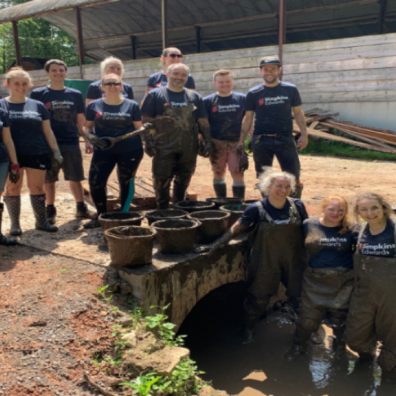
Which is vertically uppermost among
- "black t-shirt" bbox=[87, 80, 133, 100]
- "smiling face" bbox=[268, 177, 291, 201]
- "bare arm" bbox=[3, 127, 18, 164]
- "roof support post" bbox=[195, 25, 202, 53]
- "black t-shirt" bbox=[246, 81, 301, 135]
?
"roof support post" bbox=[195, 25, 202, 53]

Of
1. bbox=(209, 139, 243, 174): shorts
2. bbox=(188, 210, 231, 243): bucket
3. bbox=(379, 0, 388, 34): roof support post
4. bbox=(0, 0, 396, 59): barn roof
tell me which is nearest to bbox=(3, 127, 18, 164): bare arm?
bbox=(188, 210, 231, 243): bucket

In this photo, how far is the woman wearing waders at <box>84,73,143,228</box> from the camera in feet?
16.6

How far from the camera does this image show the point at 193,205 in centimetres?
576

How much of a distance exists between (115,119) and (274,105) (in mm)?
1796

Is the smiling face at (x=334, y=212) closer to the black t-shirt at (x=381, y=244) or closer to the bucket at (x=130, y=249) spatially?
the black t-shirt at (x=381, y=244)

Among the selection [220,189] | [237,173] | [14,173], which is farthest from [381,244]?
[14,173]

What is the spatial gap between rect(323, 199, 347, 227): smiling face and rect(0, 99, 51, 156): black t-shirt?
2878 mm

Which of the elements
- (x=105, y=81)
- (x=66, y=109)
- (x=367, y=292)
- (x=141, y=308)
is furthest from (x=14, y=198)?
(x=367, y=292)

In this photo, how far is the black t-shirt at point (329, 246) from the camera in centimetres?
433

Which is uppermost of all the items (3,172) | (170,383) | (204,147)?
(204,147)

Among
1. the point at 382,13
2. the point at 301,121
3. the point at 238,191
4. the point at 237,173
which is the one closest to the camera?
the point at 301,121

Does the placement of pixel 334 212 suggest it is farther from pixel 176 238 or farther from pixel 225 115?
pixel 225 115

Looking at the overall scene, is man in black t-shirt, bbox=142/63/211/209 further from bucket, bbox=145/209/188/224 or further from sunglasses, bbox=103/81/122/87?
sunglasses, bbox=103/81/122/87

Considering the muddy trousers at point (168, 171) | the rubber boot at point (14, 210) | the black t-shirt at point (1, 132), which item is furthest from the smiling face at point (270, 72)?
the rubber boot at point (14, 210)
